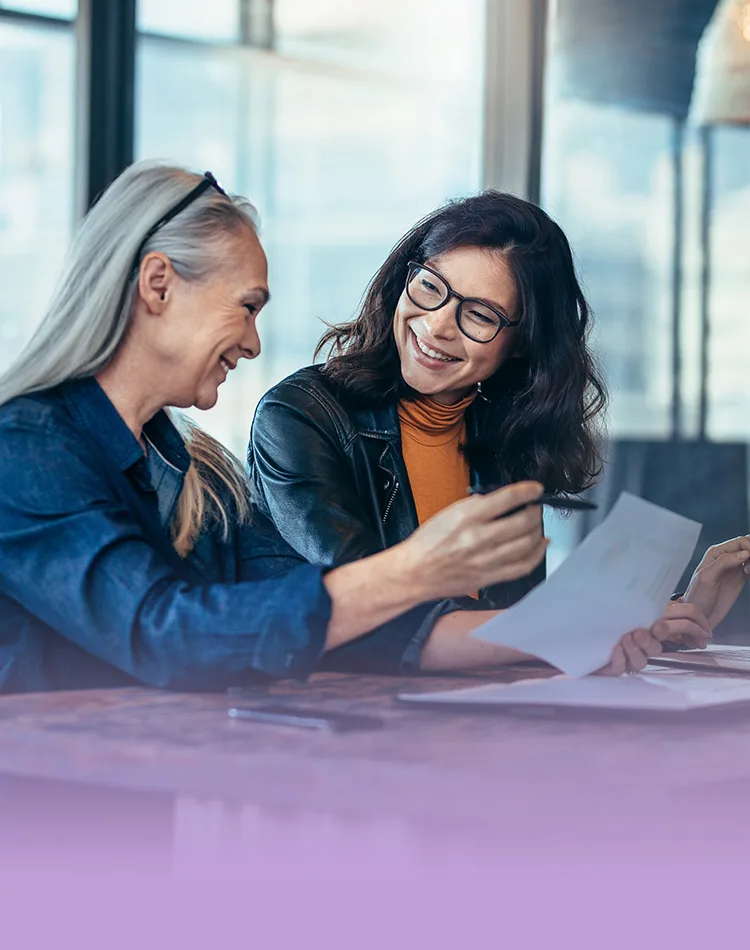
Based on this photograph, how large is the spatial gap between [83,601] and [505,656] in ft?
1.62

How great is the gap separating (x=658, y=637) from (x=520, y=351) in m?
0.77

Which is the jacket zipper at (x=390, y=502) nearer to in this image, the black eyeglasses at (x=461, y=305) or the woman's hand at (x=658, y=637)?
the black eyeglasses at (x=461, y=305)

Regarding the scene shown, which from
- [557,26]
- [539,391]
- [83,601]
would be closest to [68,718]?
[83,601]

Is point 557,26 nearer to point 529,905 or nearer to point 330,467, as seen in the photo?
point 330,467

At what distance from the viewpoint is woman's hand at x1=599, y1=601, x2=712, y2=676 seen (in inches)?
55.3

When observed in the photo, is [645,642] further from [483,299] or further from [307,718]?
[483,299]

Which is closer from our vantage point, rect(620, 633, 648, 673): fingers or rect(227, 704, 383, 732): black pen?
rect(227, 704, 383, 732): black pen

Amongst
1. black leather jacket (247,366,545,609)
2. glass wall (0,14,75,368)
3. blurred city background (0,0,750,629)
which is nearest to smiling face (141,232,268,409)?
black leather jacket (247,366,545,609)

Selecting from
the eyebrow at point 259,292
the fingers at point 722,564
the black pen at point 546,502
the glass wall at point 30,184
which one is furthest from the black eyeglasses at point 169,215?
the glass wall at point 30,184

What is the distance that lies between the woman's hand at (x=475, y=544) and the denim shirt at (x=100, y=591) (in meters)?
0.10

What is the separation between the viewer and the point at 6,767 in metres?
0.96

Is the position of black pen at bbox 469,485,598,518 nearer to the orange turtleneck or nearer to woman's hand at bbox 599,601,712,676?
woman's hand at bbox 599,601,712,676

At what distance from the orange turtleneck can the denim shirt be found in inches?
28.6

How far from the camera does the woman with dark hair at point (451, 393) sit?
1940 mm
